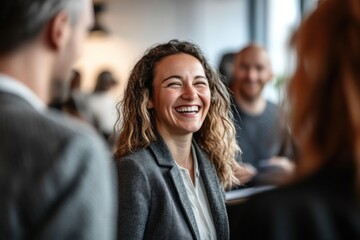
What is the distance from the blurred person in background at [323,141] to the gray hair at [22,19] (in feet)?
1.40

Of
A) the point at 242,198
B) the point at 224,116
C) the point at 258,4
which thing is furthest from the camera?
the point at 258,4

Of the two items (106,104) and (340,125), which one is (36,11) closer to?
(340,125)

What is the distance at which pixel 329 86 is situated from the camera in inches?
42.4

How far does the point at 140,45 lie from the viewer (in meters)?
8.87

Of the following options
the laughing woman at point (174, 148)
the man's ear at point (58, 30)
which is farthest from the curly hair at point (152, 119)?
the man's ear at point (58, 30)

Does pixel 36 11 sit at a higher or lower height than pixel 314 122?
higher

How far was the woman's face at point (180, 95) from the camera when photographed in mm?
2164

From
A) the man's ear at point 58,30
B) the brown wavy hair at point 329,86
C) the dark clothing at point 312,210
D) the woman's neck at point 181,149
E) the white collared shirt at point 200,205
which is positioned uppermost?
the man's ear at point 58,30

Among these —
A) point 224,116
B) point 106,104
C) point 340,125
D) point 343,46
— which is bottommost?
point 106,104

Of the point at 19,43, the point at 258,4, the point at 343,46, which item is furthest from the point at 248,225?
the point at 258,4

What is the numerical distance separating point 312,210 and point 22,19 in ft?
1.86

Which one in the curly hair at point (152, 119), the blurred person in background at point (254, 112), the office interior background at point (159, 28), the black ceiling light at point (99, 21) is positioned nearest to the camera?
the curly hair at point (152, 119)

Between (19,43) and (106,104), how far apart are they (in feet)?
18.1

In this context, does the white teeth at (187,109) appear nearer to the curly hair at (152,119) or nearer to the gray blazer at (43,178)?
the curly hair at (152,119)
